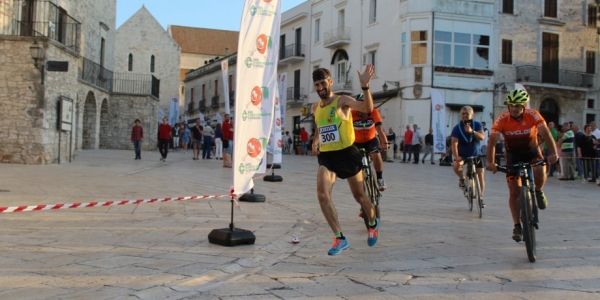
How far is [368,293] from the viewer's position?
180 inches

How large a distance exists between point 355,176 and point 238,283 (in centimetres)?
190

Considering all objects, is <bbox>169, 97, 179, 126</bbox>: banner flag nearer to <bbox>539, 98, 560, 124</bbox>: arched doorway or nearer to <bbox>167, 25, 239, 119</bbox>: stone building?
<bbox>539, 98, 560, 124</bbox>: arched doorway

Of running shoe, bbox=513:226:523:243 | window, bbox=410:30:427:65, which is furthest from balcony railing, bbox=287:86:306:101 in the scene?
running shoe, bbox=513:226:523:243

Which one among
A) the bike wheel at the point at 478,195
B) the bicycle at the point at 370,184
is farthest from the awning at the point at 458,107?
the bicycle at the point at 370,184

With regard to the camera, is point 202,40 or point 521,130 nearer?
point 521,130

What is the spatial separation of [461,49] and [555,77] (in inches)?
246

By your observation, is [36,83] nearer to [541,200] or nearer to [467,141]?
[467,141]

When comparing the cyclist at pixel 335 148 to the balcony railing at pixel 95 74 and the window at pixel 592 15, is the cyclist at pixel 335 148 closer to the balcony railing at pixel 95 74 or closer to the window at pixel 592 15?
the balcony railing at pixel 95 74

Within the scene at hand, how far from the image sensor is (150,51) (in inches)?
2256

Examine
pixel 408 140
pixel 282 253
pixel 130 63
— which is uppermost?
pixel 130 63

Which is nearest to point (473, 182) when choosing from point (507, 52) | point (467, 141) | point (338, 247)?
point (467, 141)

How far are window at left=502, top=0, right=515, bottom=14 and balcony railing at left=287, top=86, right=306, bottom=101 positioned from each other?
15642 millimetres

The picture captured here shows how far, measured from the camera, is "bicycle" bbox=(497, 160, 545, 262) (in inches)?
229

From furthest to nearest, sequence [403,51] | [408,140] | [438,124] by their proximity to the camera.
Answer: [403,51]
[408,140]
[438,124]
